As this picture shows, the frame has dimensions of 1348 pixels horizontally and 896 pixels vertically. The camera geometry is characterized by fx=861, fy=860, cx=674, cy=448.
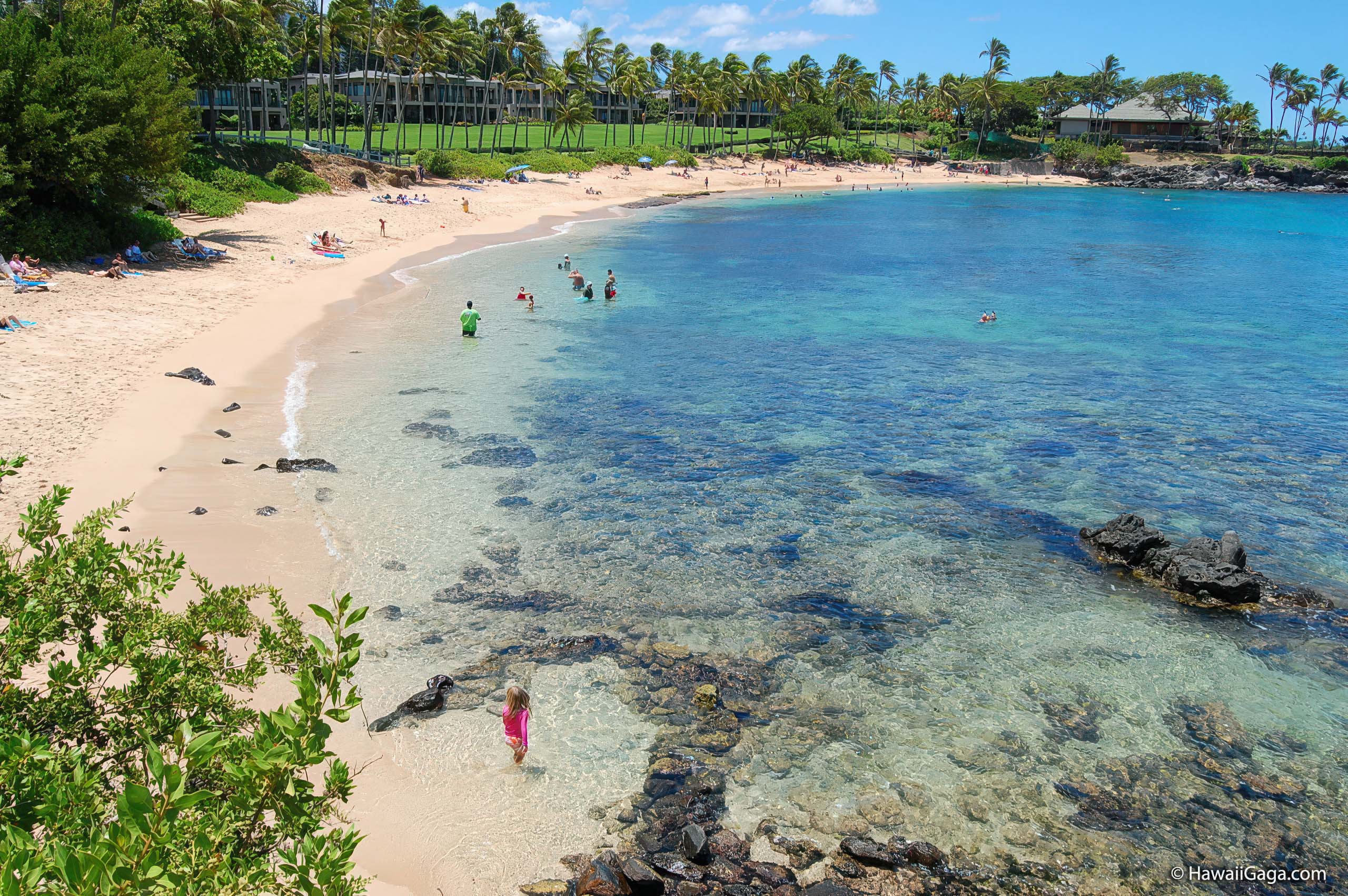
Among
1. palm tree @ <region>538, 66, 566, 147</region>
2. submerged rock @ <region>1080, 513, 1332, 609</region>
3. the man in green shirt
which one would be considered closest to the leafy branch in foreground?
submerged rock @ <region>1080, 513, 1332, 609</region>

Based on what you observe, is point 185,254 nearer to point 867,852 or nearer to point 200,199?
point 200,199

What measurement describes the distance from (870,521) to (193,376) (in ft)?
60.1

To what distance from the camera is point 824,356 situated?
105 ft

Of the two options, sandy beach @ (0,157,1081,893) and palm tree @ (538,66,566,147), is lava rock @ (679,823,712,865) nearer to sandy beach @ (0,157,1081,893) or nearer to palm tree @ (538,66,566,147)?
sandy beach @ (0,157,1081,893)

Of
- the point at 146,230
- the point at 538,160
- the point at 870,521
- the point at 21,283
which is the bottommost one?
the point at 870,521

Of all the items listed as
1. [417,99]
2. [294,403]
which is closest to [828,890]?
[294,403]

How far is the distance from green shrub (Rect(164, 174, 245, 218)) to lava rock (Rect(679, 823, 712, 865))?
45.0 metres

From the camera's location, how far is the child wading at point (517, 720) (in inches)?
417

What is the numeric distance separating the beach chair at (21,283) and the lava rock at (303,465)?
1608 cm

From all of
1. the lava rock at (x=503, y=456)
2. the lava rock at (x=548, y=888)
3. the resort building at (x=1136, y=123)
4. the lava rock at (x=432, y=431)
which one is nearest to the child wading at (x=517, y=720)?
the lava rock at (x=548, y=888)

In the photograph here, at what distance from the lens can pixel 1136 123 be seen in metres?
150

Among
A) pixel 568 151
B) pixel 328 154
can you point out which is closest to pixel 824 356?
pixel 328 154

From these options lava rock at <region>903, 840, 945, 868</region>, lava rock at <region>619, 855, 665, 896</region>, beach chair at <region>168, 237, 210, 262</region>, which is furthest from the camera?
beach chair at <region>168, 237, 210, 262</region>

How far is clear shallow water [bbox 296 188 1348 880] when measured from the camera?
10.9m
